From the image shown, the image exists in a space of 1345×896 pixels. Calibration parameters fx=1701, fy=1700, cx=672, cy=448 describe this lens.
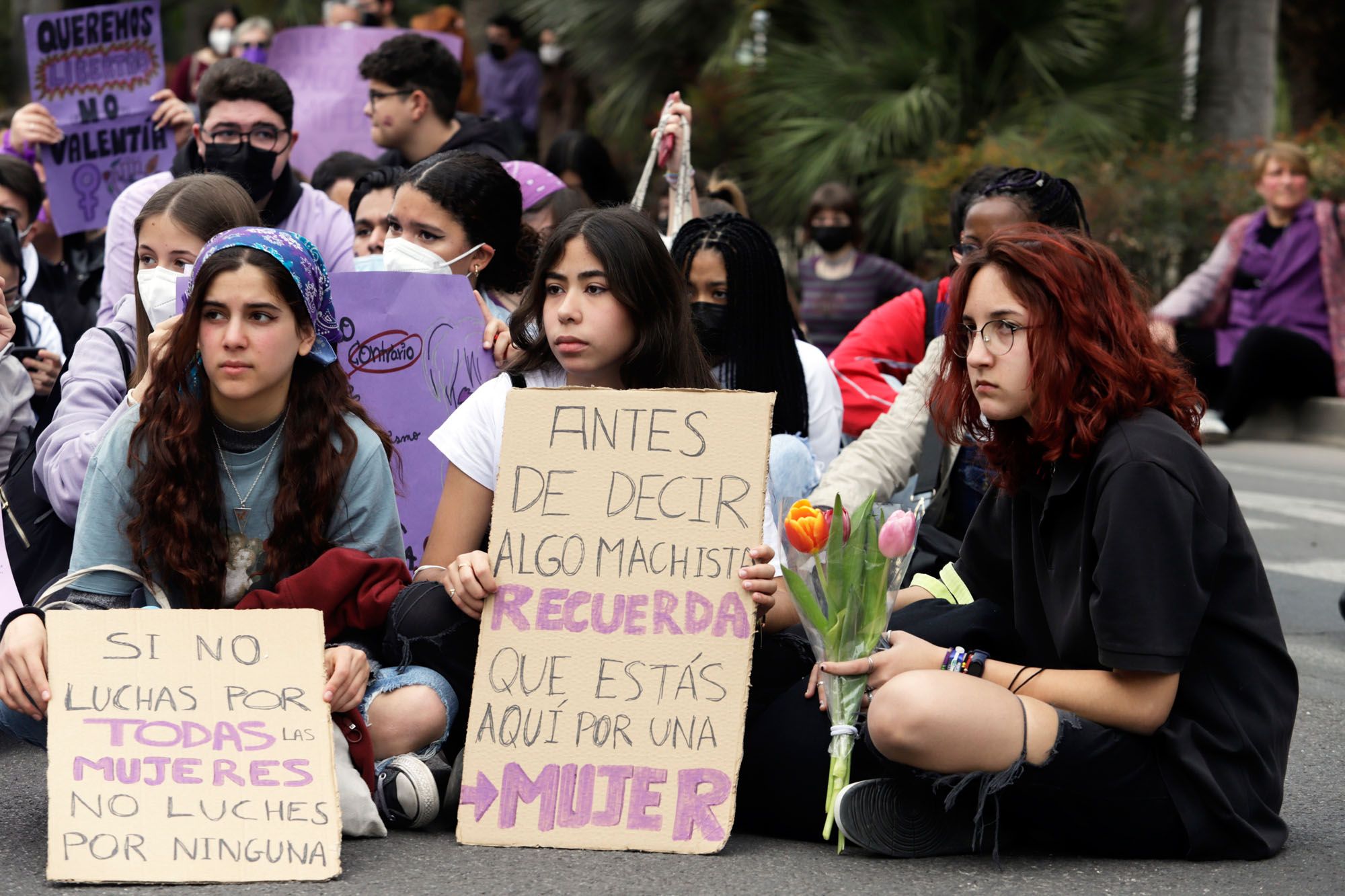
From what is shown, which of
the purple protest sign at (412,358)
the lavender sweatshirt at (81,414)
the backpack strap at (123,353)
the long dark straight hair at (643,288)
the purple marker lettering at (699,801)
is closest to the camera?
the purple marker lettering at (699,801)

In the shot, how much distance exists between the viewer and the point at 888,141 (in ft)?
44.5

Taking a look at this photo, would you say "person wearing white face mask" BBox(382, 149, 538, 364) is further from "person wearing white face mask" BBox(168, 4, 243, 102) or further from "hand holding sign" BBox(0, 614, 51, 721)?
"person wearing white face mask" BBox(168, 4, 243, 102)

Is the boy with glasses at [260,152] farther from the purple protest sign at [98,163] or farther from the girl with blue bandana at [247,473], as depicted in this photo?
the girl with blue bandana at [247,473]

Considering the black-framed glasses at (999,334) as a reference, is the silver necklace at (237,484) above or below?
below

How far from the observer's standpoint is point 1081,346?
3.20 m

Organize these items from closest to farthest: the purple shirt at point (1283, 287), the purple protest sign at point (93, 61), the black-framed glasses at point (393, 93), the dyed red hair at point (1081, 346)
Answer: the dyed red hair at point (1081, 346) → the black-framed glasses at point (393, 93) → the purple protest sign at point (93, 61) → the purple shirt at point (1283, 287)

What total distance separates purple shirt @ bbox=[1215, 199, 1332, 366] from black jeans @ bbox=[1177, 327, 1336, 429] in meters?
0.09

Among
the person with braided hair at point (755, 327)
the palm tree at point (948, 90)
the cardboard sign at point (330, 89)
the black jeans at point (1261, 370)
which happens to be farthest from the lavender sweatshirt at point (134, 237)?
the palm tree at point (948, 90)

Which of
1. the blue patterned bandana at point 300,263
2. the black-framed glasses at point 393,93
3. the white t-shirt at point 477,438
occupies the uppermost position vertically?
the black-framed glasses at point 393,93

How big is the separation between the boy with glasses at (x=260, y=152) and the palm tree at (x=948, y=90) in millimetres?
7661

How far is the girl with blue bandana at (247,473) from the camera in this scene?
356 centimetres

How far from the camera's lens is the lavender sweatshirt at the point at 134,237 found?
5.54 metres

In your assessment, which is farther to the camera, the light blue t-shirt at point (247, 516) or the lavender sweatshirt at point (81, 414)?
the lavender sweatshirt at point (81, 414)

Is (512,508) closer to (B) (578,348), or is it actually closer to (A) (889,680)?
(B) (578,348)
